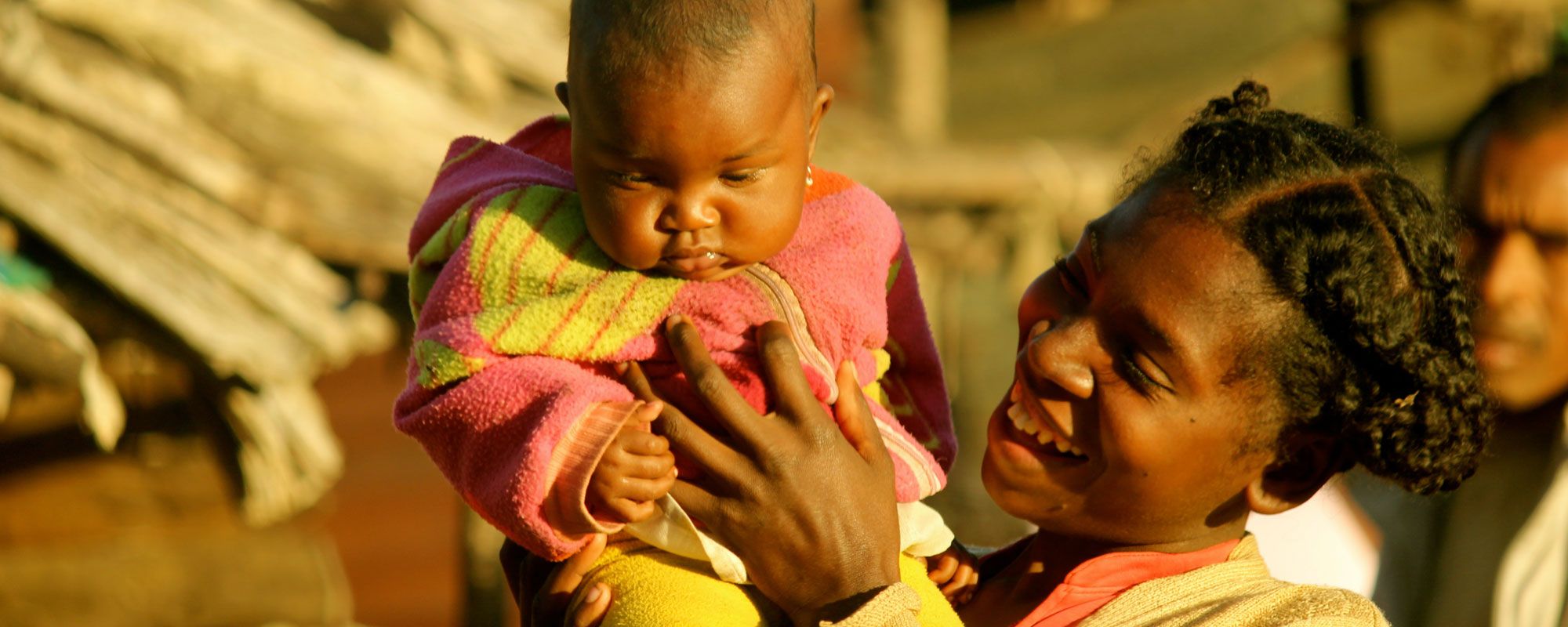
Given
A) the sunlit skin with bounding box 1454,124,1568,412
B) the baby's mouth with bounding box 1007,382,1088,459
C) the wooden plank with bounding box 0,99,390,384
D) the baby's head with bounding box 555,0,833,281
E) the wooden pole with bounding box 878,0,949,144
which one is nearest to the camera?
the baby's head with bounding box 555,0,833,281

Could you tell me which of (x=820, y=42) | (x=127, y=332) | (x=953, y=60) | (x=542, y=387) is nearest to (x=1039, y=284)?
(x=542, y=387)

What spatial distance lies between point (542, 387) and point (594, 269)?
0.58 feet

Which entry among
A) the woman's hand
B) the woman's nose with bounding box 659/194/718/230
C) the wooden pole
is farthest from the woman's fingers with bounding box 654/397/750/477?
the wooden pole

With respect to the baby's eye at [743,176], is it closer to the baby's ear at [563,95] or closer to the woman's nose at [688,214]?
the woman's nose at [688,214]

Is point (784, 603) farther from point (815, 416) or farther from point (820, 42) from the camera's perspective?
point (820, 42)

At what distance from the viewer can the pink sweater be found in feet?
6.14

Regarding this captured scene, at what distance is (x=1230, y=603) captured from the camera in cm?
203

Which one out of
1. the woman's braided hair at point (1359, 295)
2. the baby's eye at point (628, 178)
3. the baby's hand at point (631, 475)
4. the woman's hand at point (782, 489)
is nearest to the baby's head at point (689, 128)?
the baby's eye at point (628, 178)

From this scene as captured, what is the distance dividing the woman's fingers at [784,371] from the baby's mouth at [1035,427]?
1.09 ft

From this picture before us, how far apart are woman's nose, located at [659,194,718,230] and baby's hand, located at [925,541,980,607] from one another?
68 centimetres

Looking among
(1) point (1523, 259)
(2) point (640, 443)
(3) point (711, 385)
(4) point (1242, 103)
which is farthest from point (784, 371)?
(1) point (1523, 259)

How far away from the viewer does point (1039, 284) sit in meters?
2.23

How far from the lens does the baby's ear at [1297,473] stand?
2090 mm

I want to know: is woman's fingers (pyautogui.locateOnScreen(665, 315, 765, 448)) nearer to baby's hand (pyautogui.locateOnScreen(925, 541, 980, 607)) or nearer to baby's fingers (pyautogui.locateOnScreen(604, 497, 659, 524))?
baby's fingers (pyautogui.locateOnScreen(604, 497, 659, 524))
